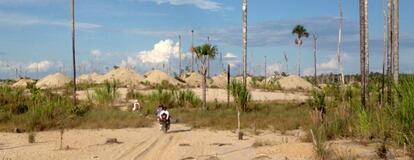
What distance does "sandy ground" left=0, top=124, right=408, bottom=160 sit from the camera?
13.6 meters

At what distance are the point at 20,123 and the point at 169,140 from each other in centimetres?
817

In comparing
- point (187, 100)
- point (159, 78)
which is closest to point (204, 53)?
point (187, 100)

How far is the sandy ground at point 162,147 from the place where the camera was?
13.6 meters

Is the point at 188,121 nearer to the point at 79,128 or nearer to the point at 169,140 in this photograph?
the point at 79,128

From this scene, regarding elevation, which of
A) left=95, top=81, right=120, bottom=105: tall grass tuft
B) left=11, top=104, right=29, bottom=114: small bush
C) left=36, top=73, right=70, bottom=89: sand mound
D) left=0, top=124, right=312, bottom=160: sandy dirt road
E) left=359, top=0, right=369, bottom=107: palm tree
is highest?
left=359, top=0, right=369, bottom=107: palm tree

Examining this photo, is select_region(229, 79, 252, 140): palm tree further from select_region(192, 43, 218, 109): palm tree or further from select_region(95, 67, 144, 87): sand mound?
select_region(95, 67, 144, 87): sand mound

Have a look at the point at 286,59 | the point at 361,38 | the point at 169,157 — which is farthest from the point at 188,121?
the point at 286,59

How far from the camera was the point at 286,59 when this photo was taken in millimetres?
85938

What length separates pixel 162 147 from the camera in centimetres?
1703

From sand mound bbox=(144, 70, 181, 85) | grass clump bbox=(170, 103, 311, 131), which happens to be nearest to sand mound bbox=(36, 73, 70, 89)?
sand mound bbox=(144, 70, 181, 85)

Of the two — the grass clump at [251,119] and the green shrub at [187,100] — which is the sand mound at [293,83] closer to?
the green shrub at [187,100]

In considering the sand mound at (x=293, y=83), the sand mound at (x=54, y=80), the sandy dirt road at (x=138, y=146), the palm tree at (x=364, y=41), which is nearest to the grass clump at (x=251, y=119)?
the sandy dirt road at (x=138, y=146)

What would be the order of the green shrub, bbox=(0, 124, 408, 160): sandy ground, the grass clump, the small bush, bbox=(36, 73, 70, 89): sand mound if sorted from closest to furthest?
bbox=(0, 124, 408, 160): sandy ground < the grass clump < the small bush < the green shrub < bbox=(36, 73, 70, 89): sand mound

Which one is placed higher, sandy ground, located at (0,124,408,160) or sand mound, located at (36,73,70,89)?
sand mound, located at (36,73,70,89)
